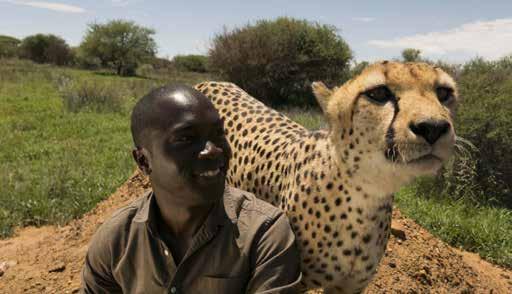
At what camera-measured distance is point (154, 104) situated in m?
1.38

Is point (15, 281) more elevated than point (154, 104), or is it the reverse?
point (154, 104)

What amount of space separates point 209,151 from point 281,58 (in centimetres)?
1201

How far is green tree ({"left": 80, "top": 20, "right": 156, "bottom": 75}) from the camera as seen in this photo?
103 feet

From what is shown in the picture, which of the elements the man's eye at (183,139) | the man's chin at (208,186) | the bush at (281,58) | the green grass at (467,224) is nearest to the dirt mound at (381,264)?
the green grass at (467,224)

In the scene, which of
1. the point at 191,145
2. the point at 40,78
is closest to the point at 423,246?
the point at 191,145

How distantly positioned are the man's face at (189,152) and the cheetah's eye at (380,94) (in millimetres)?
475


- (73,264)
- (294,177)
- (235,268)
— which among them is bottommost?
(73,264)

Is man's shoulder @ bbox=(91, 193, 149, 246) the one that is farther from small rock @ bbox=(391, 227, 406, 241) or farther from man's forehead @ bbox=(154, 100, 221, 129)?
small rock @ bbox=(391, 227, 406, 241)

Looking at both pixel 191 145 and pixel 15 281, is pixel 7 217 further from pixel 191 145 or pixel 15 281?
pixel 191 145

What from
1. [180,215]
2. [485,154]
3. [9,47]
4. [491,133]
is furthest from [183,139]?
[9,47]

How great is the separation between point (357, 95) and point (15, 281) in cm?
268

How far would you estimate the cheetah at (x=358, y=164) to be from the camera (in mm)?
1382

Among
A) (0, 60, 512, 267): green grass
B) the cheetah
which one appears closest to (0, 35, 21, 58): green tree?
(0, 60, 512, 267): green grass

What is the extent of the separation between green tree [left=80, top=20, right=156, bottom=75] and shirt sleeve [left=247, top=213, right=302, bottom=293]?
30504mm
